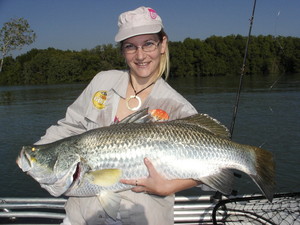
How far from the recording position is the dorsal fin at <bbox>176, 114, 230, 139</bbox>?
2.74 meters

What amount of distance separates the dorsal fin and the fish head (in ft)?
3.39

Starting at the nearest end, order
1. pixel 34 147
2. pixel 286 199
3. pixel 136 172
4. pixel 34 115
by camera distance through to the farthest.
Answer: pixel 136 172 < pixel 34 147 < pixel 286 199 < pixel 34 115

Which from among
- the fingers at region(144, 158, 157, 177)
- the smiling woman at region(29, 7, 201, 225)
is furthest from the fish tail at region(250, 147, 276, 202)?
the fingers at region(144, 158, 157, 177)

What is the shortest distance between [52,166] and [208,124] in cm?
142

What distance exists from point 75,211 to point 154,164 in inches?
32.4

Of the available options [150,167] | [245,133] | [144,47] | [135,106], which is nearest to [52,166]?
[150,167]

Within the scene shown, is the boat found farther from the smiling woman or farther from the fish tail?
the smiling woman

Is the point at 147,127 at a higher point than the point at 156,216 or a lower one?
higher

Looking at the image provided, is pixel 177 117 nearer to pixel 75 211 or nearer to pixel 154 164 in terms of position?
pixel 154 164

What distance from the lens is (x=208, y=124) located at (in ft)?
Answer: 9.09

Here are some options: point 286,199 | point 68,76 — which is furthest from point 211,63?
point 286,199

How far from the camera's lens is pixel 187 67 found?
233 feet

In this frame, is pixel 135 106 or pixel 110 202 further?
pixel 135 106

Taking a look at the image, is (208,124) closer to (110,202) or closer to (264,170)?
(264,170)
